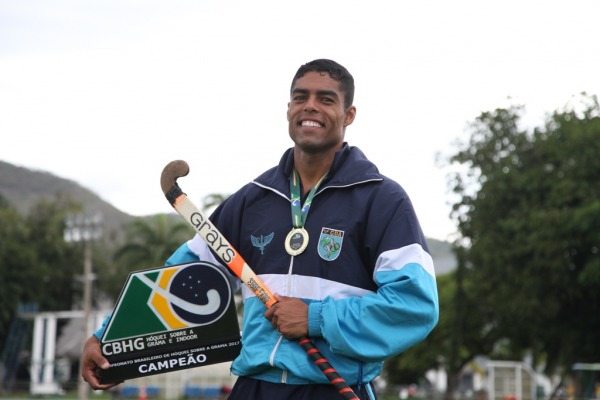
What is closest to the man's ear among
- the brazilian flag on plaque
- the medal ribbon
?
the medal ribbon

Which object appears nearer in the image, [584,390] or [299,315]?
[299,315]

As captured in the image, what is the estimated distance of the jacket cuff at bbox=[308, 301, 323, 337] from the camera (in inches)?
157

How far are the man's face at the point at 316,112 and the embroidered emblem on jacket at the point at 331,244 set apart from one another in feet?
1.37

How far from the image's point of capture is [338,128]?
4391 mm

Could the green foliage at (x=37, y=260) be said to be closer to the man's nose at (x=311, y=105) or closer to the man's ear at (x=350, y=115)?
the man's ear at (x=350, y=115)

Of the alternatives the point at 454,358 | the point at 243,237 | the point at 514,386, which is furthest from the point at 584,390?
the point at 243,237

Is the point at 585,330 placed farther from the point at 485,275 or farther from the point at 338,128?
the point at 338,128

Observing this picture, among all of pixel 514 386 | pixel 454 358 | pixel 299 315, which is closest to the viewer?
pixel 299 315

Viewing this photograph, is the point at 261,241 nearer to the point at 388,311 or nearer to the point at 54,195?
the point at 388,311

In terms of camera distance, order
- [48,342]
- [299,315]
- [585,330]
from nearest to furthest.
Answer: [299,315]
[585,330]
[48,342]

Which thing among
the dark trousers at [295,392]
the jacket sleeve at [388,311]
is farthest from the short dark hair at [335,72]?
the dark trousers at [295,392]

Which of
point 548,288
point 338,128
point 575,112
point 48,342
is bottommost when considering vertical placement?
point 48,342

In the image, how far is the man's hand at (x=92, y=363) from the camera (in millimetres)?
4223

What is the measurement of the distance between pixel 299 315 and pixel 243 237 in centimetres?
58
